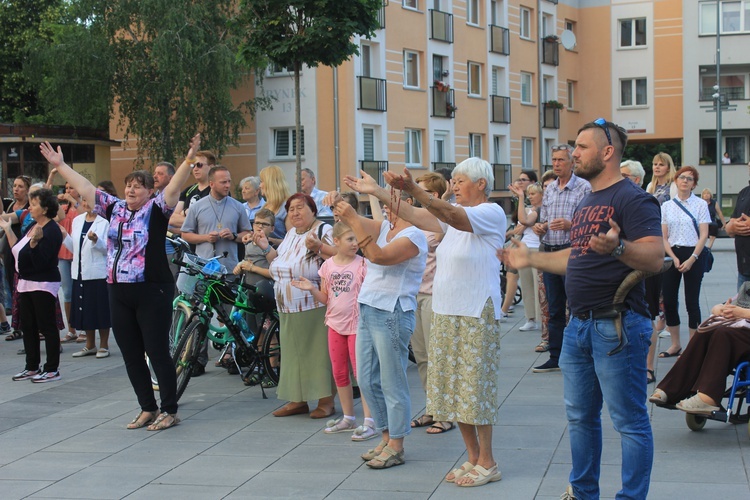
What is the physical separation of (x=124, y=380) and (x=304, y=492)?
461 centimetres

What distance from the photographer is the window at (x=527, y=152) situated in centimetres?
4412

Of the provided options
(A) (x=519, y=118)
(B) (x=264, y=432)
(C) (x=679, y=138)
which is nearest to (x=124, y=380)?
(B) (x=264, y=432)

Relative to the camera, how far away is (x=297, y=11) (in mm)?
13133

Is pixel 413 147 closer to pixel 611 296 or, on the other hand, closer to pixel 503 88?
pixel 503 88

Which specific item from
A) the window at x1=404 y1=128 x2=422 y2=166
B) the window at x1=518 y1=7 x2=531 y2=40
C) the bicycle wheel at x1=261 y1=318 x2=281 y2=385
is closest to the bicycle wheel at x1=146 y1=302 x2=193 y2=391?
the bicycle wheel at x1=261 y1=318 x2=281 y2=385

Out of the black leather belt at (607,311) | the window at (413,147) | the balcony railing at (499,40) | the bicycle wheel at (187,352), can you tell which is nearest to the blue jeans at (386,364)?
the black leather belt at (607,311)

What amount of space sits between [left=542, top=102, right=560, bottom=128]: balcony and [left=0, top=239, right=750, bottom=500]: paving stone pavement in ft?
121

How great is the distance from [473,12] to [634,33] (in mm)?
12145

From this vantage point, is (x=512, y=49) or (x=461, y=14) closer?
(x=461, y=14)

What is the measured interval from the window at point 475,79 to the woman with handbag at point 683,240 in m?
30.6

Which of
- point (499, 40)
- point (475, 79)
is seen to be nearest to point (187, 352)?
point (475, 79)

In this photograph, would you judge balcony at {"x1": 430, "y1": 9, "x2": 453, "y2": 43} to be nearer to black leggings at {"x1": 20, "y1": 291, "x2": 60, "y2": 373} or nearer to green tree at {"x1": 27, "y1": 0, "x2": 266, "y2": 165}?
green tree at {"x1": 27, "y1": 0, "x2": 266, "y2": 165}

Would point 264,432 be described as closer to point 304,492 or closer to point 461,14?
point 304,492

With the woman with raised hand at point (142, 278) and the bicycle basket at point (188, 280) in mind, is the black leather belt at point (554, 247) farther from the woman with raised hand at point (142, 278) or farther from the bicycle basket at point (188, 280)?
the woman with raised hand at point (142, 278)
